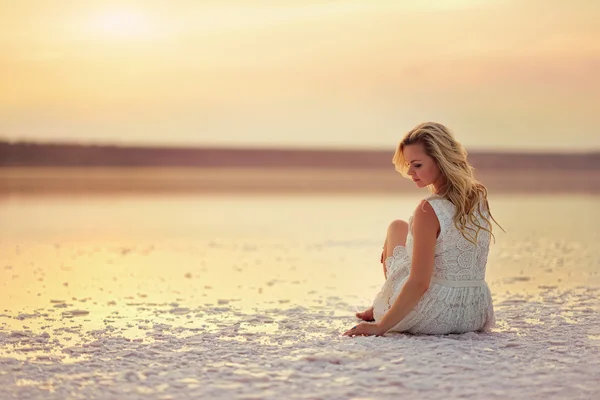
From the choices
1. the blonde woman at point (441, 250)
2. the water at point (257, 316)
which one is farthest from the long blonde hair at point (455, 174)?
the water at point (257, 316)

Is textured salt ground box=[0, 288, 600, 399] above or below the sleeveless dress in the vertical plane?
below

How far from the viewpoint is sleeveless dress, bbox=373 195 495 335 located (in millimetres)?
4016

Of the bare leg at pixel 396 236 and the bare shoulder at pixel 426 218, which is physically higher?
the bare shoulder at pixel 426 218

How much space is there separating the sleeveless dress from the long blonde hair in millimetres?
39

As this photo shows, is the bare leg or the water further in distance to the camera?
the bare leg

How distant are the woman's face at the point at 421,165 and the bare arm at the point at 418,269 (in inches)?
6.7

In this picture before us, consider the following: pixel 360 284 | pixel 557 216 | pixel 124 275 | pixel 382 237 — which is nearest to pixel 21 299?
pixel 124 275

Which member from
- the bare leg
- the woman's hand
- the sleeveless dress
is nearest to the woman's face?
the sleeveless dress

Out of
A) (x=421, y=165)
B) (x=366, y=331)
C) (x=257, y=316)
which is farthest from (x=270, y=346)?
(x=421, y=165)

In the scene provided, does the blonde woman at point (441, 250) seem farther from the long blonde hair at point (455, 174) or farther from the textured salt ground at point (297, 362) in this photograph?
the textured salt ground at point (297, 362)

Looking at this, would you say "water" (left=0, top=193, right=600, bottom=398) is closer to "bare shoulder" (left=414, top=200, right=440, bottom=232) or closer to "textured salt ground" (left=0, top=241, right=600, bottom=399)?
"textured salt ground" (left=0, top=241, right=600, bottom=399)

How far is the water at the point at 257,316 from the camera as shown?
3.19 metres

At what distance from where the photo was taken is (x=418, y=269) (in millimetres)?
3920

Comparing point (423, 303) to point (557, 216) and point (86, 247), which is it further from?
point (557, 216)
